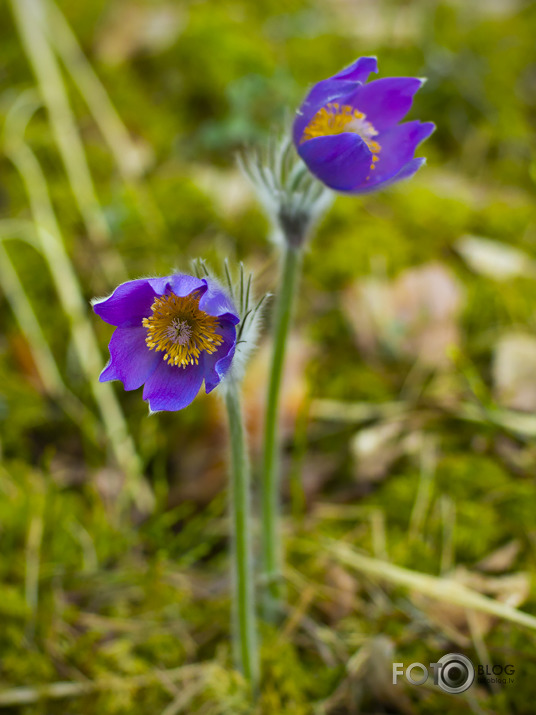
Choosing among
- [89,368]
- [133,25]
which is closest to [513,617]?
[89,368]

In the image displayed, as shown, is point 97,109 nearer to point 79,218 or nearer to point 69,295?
point 79,218

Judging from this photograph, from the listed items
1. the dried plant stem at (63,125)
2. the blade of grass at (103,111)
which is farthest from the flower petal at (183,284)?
the blade of grass at (103,111)

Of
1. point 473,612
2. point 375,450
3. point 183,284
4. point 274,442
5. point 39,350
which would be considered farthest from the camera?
point 39,350

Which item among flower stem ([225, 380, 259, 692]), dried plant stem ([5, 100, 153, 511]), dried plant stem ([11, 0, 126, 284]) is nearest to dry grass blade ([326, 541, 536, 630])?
flower stem ([225, 380, 259, 692])

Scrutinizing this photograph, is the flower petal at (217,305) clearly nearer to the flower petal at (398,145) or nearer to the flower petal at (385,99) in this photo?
the flower petal at (398,145)

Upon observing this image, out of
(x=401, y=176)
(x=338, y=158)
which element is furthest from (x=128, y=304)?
(x=401, y=176)

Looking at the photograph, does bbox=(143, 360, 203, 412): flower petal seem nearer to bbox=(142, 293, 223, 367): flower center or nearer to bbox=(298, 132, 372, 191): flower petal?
bbox=(142, 293, 223, 367): flower center

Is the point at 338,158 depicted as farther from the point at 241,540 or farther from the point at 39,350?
the point at 39,350
